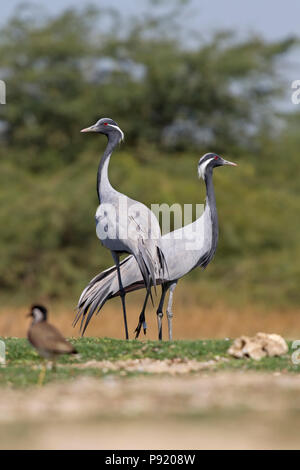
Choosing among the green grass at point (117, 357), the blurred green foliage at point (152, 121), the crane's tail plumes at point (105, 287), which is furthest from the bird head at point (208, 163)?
the blurred green foliage at point (152, 121)

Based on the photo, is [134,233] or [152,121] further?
[152,121]

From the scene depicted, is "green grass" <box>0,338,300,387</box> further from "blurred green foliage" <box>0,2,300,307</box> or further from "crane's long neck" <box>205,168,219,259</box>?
"blurred green foliage" <box>0,2,300,307</box>

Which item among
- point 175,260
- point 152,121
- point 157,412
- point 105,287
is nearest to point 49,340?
point 157,412

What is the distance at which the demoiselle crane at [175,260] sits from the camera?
31.7ft

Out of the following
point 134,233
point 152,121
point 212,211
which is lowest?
point 134,233

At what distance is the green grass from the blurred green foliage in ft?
54.6

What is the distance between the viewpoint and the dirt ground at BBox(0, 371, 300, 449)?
5250 millimetres

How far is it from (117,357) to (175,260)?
1.88 meters

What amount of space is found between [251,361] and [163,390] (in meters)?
1.50

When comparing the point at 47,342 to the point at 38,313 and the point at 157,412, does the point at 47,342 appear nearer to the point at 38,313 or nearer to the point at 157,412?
the point at 38,313

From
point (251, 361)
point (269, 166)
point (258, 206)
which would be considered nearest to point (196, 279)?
point (258, 206)

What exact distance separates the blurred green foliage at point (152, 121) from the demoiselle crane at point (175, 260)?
15.0 metres

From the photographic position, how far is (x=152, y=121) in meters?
29.7

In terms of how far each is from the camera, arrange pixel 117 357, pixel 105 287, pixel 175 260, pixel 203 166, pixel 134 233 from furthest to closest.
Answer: pixel 203 166 → pixel 105 287 → pixel 175 260 → pixel 134 233 → pixel 117 357
